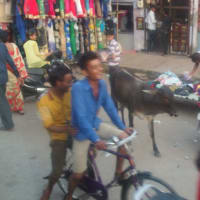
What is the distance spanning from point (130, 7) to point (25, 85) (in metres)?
5.72

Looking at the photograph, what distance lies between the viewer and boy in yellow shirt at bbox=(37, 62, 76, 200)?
3.42 metres

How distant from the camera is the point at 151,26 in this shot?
1072cm

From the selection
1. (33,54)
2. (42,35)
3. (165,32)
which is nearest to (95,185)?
(33,54)

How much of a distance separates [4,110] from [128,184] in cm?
322

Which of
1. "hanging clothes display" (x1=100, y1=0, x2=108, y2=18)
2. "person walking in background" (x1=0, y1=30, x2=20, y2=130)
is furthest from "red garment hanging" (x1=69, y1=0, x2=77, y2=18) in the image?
"person walking in background" (x1=0, y1=30, x2=20, y2=130)

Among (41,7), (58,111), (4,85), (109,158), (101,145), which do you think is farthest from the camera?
(41,7)

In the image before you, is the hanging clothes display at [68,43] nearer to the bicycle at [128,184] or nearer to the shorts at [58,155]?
the bicycle at [128,184]

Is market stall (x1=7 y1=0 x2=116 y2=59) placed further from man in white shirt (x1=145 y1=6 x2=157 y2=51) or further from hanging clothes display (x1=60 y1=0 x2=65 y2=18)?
man in white shirt (x1=145 y1=6 x2=157 y2=51)

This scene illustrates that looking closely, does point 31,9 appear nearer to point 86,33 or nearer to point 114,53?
point 86,33

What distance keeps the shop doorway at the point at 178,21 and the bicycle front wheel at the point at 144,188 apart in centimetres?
778

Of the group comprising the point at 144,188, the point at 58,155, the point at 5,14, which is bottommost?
the point at 144,188

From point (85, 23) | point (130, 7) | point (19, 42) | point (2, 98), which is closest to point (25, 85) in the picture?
point (2, 98)

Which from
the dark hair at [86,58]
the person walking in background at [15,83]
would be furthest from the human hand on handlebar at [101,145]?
the person walking in background at [15,83]

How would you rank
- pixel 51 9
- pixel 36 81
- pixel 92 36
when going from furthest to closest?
1. pixel 92 36
2. pixel 51 9
3. pixel 36 81
